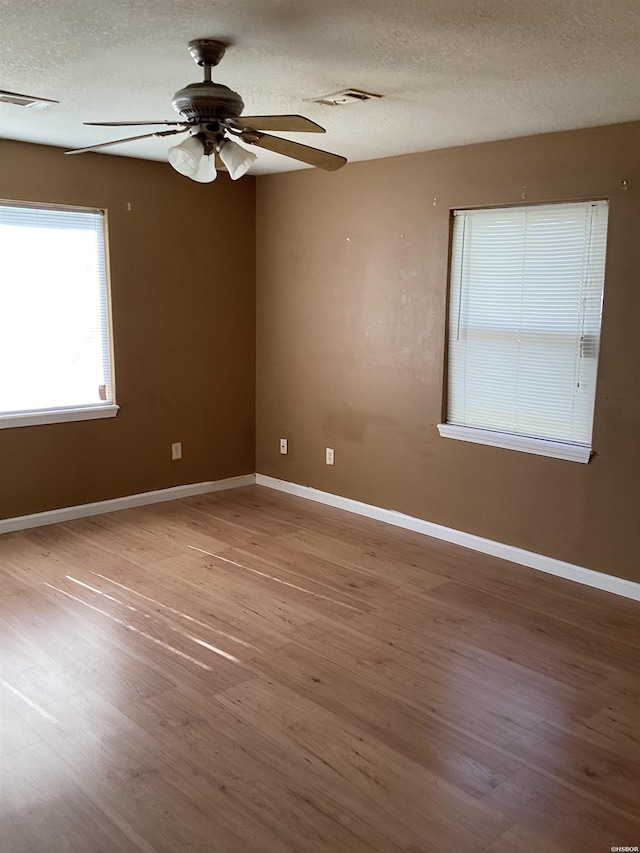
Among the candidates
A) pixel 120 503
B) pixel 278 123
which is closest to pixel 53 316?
pixel 120 503

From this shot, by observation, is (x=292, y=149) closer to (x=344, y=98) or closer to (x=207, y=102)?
(x=207, y=102)

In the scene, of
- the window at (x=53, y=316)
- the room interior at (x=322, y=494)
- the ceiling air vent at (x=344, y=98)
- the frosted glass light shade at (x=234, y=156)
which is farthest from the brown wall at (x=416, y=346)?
the frosted glass light shade at (x=234, y=156)

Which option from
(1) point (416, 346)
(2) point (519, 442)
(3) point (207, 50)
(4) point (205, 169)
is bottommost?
(2) point (519, 442)

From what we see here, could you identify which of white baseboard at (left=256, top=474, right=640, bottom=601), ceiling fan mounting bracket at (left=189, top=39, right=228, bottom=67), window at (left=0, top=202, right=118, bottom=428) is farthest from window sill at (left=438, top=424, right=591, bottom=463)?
ceiling fan mounting bracket at (left=189, top=39, right=228, bottom=67)

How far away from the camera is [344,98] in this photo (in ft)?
10.2

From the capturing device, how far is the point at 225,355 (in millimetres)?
5391

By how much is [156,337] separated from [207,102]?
267cm

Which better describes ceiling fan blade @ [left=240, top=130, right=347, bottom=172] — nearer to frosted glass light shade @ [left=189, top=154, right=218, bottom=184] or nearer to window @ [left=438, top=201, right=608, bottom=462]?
frosted glass light shade @ [left=189, top=154, right=218, bottom=184]

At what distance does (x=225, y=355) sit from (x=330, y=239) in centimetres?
116

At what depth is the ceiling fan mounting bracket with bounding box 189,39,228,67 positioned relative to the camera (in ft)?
8.05

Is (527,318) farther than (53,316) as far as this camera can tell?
No

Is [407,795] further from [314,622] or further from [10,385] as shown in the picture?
[10,385]

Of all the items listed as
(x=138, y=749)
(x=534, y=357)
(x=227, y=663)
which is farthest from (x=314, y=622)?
(x=534, y=357)

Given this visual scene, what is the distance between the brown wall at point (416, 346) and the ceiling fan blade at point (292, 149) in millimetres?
1478
